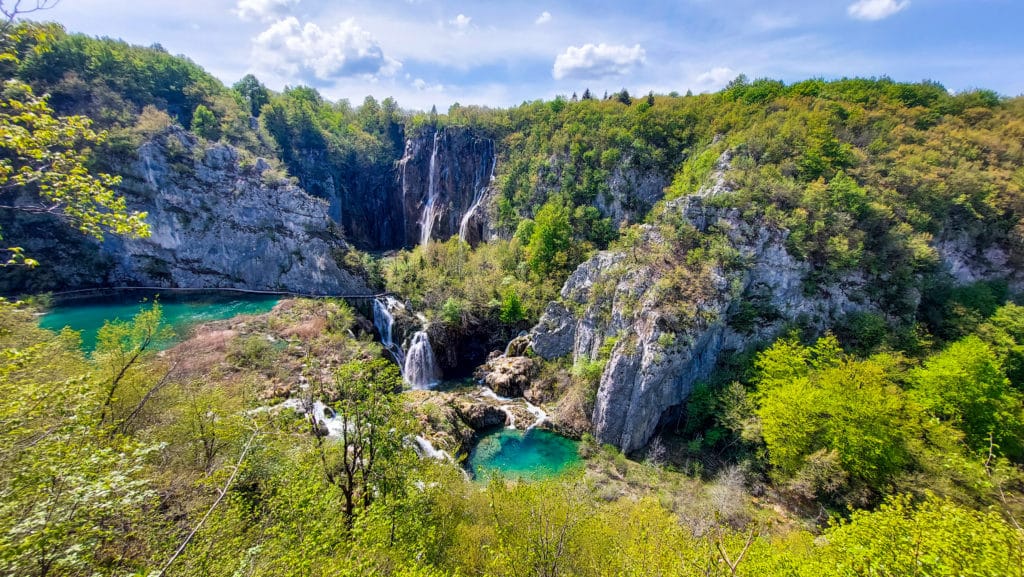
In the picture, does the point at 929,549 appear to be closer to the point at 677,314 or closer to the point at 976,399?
the point at 677,314

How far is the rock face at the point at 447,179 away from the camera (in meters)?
54.5

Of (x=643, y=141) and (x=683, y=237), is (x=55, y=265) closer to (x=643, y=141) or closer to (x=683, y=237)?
(x=683, y=237)

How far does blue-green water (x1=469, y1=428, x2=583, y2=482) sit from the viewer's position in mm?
21500

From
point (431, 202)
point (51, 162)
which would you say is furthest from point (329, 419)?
point (431, 202)

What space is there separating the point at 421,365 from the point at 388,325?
20.0 ft

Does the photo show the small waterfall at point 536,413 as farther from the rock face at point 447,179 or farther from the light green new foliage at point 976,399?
the rock face at point 447,179

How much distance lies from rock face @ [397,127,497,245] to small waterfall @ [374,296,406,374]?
18.1 meters

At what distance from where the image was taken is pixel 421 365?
101 ft

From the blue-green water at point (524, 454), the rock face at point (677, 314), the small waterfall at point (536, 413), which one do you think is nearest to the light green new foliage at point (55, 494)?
the blue-green water at point (524, 454)

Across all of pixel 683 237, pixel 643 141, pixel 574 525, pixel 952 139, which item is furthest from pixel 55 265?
pixel 952 139

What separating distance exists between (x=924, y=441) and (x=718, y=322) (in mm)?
10378

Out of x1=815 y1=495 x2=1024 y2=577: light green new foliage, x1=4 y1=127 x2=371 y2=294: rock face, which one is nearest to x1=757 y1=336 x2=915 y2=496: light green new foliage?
x1=815 y1=495 x2=1024 y2=577: light green new foliage

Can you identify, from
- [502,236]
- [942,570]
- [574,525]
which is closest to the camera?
[942,570]

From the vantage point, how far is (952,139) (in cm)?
2955
